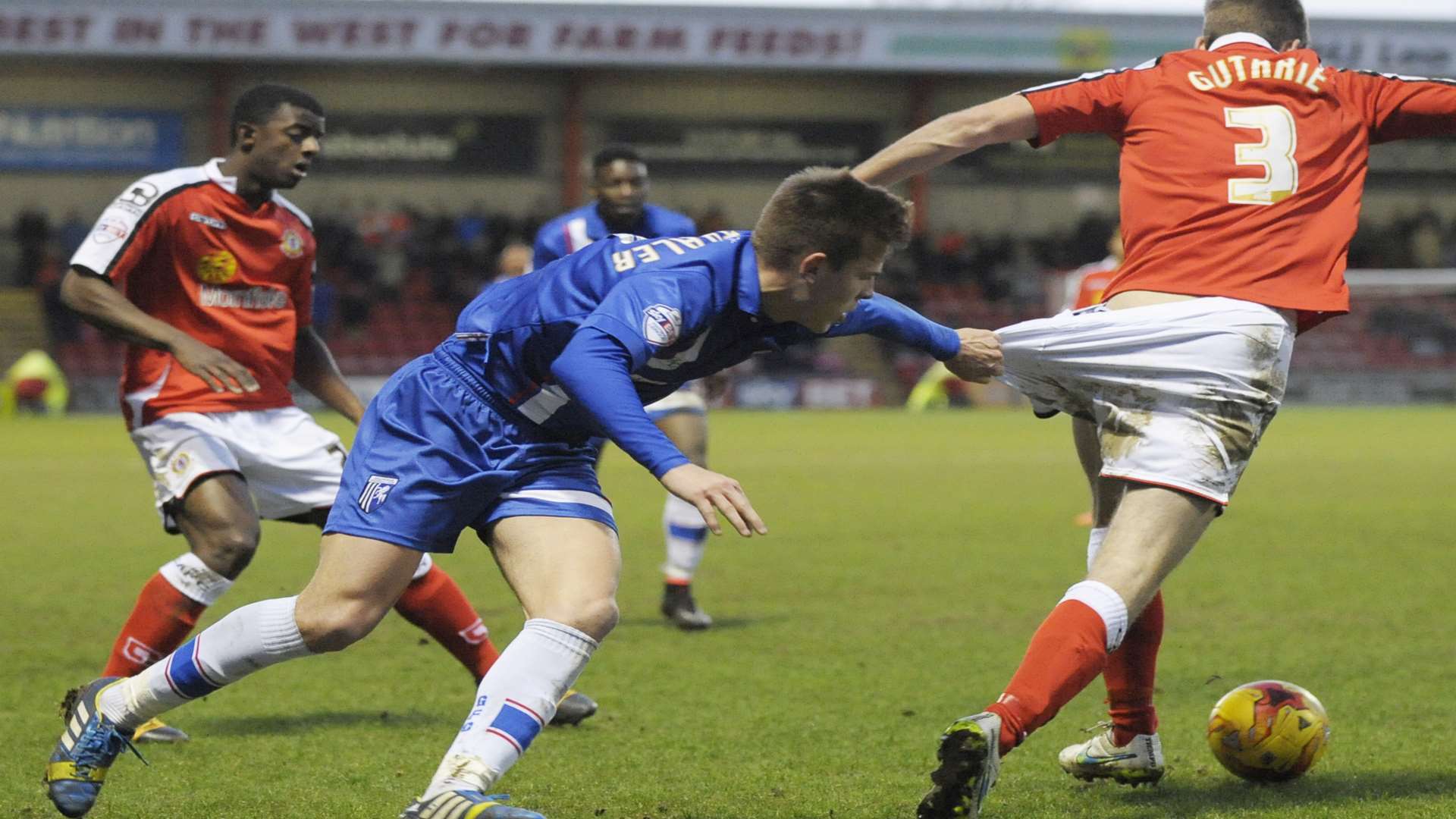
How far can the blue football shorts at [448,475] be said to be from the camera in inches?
158

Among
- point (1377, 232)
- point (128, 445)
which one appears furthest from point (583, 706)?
point (1377, 232)

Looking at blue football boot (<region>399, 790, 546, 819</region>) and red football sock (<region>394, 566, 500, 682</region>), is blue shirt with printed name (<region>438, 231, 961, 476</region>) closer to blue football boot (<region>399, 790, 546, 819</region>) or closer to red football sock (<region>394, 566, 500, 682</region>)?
blue football boot (<region>399, 790, 546, 819</region>)

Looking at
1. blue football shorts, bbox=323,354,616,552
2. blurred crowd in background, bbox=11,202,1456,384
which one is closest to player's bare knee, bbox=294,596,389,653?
blue football shorts, bbox=323,354,616,552

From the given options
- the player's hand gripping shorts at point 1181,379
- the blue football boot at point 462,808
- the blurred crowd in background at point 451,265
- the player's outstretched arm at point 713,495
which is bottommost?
the blurred crowd in background at point 451,265

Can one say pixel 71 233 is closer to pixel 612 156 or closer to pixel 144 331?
pixel 612 156

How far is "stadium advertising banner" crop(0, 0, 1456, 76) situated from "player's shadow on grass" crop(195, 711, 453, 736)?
2509 cm

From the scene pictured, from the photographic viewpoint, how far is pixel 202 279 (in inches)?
223

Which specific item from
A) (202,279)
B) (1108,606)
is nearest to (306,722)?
(202,279)

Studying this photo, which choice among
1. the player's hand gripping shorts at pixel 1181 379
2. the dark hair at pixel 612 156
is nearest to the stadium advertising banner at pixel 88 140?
the dark hair at pixel 612 156

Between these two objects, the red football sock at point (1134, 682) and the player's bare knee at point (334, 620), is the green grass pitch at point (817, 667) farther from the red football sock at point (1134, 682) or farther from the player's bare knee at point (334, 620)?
the player's bare knee at point (334, 620)

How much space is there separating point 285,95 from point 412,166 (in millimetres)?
26432

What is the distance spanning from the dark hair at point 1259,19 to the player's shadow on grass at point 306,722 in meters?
3.18

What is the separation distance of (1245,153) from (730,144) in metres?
28.8

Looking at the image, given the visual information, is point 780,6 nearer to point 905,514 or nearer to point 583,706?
point 905,514
